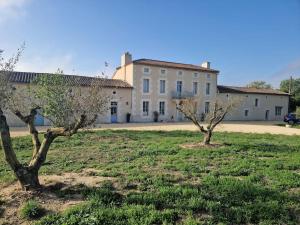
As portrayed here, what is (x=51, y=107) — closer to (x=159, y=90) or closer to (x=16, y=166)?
(x=16, y=166)

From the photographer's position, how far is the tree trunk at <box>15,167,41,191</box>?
13.8ft

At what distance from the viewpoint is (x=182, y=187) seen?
14.9 feet

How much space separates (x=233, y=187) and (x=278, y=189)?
0.83 meters

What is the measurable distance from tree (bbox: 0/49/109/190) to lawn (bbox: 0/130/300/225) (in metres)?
0.74

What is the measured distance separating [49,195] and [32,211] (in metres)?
0.61

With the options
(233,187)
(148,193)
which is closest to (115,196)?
(148,193)

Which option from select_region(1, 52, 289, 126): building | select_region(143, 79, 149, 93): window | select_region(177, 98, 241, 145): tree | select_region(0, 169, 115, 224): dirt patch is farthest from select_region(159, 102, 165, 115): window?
select_region(0, 169, 115, 224): dirt patch

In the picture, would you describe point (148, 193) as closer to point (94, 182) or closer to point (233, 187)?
point (94, 182)

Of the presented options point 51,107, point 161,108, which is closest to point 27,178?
point 51,107

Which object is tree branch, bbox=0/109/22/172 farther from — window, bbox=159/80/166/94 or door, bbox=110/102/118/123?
window, bbox=159/80/166/94

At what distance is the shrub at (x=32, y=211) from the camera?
3498 millimetres

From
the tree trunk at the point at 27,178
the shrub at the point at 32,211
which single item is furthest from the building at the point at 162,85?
the shrub at the point at 32,211

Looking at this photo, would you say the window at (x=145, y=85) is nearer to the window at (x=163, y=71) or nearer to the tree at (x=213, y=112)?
the window at (x=163, y=71)

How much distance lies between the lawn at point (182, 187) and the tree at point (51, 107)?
74 cm
